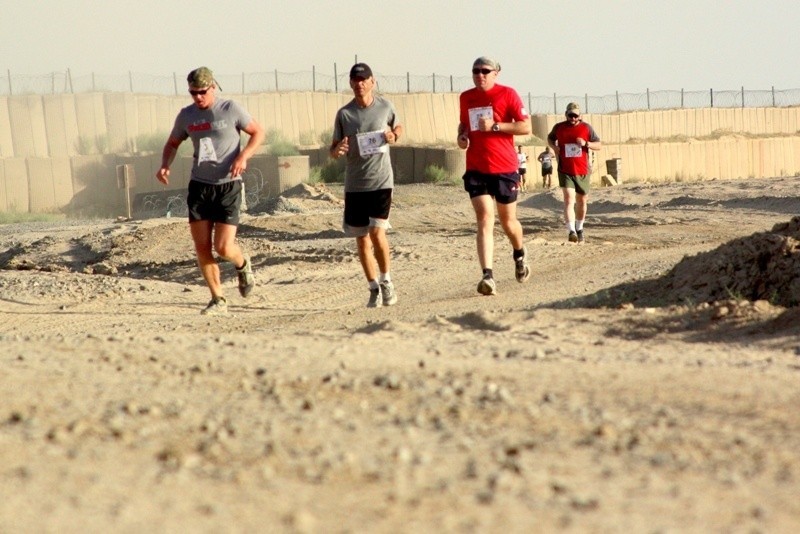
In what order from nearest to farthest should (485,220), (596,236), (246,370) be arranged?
1. (246,370)
2. (485,220)
3. (596,236)

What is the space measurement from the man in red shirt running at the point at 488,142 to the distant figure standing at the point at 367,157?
0.61 meters

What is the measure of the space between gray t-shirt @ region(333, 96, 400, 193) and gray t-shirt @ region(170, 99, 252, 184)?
787 millimetres

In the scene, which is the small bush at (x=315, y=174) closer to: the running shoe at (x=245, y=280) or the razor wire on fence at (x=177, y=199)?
the razor wire on fence at (x=177, y=199)

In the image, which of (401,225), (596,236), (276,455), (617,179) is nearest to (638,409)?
(276,455)

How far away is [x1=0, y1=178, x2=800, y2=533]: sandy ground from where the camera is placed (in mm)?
3549

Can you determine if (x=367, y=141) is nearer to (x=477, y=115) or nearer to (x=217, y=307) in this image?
(x=477, y=115)

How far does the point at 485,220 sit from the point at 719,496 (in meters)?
6.39

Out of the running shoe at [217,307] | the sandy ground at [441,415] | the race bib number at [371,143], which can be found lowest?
the running shoe at [217,307]

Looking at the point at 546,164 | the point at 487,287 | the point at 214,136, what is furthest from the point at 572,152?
the point at 546,164

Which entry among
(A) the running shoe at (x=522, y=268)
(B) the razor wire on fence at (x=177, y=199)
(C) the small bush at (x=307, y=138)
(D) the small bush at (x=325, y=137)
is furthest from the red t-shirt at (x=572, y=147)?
(C) the small bush at (x=307, y=138)

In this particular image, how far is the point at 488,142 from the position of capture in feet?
32.7

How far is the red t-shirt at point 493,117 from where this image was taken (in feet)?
32.5

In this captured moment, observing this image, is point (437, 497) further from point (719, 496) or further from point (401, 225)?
point (401, 225)

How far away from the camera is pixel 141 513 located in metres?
3.50
